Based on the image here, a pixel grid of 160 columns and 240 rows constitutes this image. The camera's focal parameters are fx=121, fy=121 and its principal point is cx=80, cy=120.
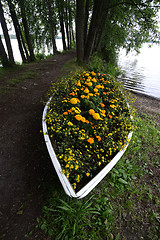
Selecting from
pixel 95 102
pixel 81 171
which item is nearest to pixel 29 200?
pixel 81 171

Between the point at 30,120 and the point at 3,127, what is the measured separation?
68 cm

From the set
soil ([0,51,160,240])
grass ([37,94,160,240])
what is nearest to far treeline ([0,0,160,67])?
soil ([0,51,160,240])

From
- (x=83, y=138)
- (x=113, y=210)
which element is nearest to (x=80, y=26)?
(x=83, y=138)

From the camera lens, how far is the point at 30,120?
3.48 m

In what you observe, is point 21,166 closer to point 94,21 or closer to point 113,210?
point 113,210

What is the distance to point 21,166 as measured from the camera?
7.84 ft

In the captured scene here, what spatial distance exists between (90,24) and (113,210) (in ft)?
28.9

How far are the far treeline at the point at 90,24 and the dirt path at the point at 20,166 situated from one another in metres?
4.36

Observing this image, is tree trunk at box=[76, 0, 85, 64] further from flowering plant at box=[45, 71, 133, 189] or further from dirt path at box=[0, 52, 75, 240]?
flowering plant at box=[45, 71, 133, 189]

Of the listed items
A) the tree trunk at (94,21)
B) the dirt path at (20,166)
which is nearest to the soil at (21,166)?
the dirt path at (20,166)

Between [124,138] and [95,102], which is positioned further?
[95,102]

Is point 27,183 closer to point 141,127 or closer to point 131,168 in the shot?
point 131,168

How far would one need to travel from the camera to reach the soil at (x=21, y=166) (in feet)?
5.61

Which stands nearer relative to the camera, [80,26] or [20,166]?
[20,166]
